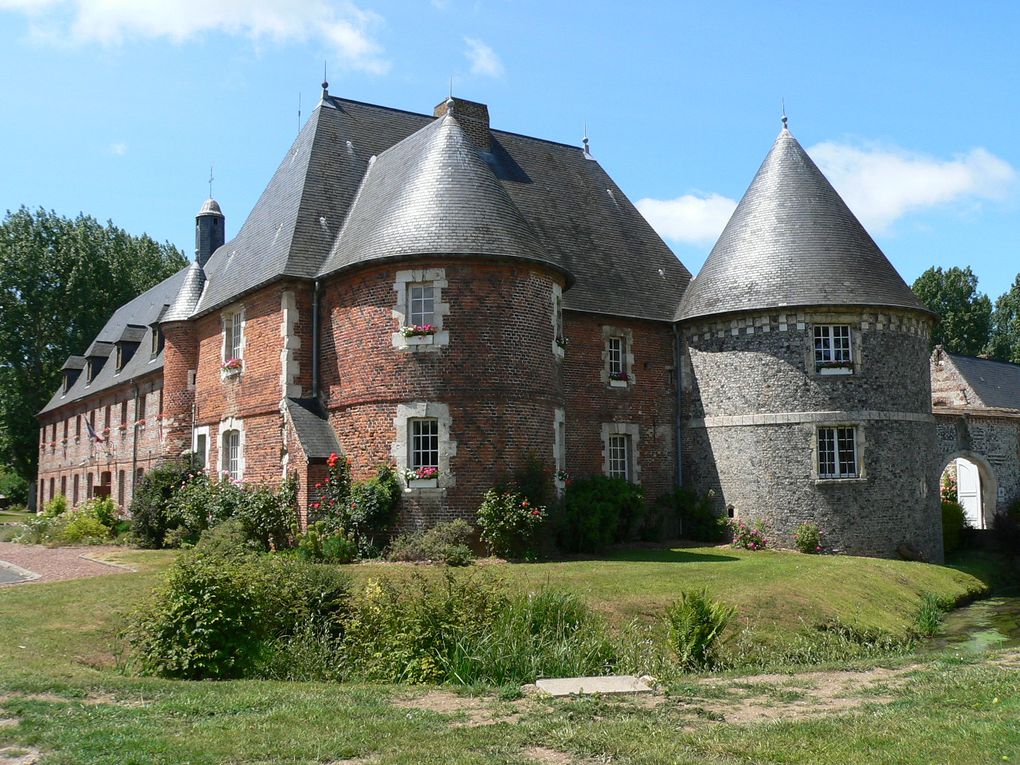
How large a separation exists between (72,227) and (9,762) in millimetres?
46967

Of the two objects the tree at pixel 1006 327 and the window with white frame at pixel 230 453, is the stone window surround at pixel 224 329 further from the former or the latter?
the tree at pixel 1006 327

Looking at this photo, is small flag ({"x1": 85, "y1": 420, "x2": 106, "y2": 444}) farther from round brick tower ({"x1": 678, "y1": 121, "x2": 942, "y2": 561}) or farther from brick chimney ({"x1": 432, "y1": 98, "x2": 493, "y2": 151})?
round brick tower ({"x1": 678, "y1": 121, "x2": 942, "y2": 561})

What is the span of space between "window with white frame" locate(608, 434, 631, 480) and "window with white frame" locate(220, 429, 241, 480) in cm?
917

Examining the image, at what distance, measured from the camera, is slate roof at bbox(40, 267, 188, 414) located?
106 feet

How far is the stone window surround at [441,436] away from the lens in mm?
17672

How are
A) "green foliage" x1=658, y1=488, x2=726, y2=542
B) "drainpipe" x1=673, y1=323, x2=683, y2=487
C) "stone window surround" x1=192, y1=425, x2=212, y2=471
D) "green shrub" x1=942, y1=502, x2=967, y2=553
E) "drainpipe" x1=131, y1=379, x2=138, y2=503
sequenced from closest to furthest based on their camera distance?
1. "green foliage" x1=658, y1=488, x2=726, y2=542
2. "stone window surround" x1=192, y1=425, x2=212, y2=471
3. "drainpipe" x1=673, y1=323, x2=683, y2=487
4. "green shrub" x1=942, y1=502, x2=967, y2=553
5. "drainpipe" x1=131, y1=379, x2=138, y2=503

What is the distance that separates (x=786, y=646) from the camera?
42.2ft

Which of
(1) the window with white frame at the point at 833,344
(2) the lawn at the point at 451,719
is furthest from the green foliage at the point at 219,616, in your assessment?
(1) the window with white frame at the point at 833,344

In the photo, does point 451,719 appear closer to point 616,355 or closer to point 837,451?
point 837,451

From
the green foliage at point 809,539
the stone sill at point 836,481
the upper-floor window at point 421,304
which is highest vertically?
the upper-floor window at point 421,304

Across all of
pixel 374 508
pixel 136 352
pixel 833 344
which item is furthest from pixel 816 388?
pixel 136 352

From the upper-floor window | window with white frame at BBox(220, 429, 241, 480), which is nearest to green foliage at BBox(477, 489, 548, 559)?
the upper-floor window

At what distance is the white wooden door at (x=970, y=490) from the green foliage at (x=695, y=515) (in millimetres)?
12282

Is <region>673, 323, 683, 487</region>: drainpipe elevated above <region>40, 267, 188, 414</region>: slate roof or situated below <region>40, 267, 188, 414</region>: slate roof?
below
